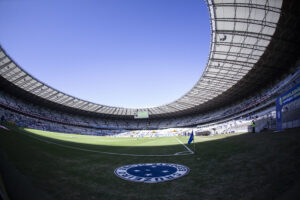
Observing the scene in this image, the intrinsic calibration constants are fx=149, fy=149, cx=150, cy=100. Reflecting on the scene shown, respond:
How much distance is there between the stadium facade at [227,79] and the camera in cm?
2189

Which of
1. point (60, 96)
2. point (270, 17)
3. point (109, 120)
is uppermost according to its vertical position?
point (270, 17)

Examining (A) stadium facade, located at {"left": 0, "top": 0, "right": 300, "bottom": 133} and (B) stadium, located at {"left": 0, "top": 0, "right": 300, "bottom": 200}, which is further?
(A) stadium facade, located at {"left": 0, "top": 0, "right": 300, "bottom": 133}

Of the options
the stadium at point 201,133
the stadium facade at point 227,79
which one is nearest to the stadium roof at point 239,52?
the stadium facade at point 227,79

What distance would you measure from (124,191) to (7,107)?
2216 inches

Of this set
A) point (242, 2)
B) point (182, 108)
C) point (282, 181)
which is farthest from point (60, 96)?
point (282, 181)

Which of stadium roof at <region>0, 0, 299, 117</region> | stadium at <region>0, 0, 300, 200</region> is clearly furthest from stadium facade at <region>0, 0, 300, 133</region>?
stadium at <region>0, 0, 300, 200</region>

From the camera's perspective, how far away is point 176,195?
13.0 ft

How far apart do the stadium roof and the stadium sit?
165 millimetres

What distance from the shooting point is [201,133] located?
43875 millimetres

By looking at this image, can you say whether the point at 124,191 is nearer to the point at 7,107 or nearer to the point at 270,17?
the point at 270,17

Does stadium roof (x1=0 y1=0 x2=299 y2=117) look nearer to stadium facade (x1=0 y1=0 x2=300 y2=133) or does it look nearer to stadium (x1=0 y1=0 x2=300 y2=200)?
stadium facade (x1=0 y1=0 x2=300 y2=133)

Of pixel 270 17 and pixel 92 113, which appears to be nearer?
pixel 270 17

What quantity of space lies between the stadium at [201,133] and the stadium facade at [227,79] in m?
0.19

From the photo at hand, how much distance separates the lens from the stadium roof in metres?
21.0
